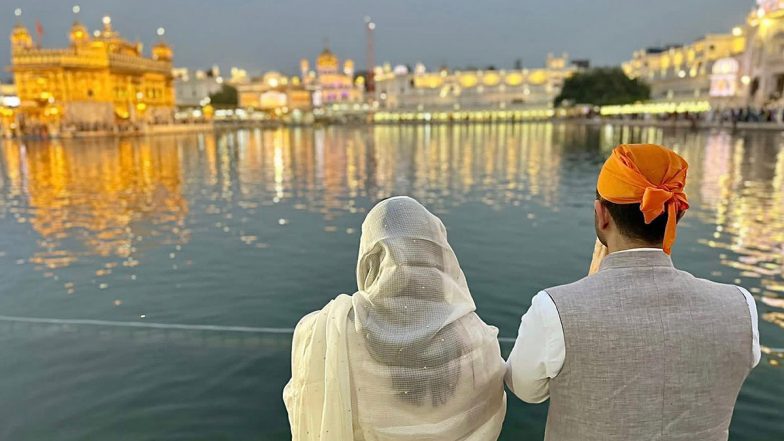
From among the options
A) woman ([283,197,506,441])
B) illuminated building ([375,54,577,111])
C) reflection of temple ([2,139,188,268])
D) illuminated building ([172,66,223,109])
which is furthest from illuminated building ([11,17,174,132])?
illuminated building ([375,54,577,111])

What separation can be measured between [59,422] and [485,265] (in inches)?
163

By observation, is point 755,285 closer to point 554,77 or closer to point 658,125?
point 658,125

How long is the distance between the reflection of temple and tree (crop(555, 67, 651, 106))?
50.7m

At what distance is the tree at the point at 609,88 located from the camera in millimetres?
58469

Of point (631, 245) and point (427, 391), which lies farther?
point (427, 391)

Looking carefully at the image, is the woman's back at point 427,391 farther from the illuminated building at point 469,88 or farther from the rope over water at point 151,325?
the illuminated building at point 469,88

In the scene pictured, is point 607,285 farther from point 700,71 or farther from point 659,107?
point 700,71

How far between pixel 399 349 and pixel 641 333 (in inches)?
22.1

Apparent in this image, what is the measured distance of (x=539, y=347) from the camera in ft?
4.08

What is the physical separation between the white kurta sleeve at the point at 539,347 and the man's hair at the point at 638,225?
0.24 metres

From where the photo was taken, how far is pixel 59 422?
3.23 metres

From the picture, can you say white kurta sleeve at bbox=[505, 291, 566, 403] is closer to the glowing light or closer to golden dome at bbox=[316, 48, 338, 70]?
the glowing light

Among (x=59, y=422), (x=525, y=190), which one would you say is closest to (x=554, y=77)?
(x=525, y=190)

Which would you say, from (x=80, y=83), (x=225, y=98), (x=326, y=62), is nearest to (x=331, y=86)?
(x=326, y=62)
